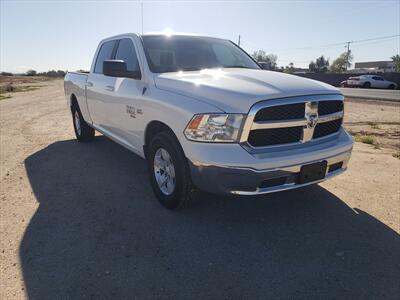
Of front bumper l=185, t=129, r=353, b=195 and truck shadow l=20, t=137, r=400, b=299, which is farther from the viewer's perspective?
front bumper l=185, t=129, r=353, b=195

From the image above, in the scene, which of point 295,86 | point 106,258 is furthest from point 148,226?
point 295,86

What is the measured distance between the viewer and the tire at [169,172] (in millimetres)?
3488

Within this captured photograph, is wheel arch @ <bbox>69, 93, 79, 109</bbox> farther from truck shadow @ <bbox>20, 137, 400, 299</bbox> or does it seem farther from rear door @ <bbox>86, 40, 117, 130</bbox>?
truck shadow @ <bbox>20, 137, 400, 299</bbox>

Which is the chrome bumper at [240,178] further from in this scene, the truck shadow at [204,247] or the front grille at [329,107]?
the front grille at [329,107]

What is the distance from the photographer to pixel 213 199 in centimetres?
425

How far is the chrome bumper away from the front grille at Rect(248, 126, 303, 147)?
0.26 m

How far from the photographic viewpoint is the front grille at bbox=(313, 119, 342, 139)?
143 inches

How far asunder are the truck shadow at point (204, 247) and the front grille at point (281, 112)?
1.11 meters

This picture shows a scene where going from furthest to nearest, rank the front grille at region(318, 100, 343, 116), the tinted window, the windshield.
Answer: the tinted window
the windshield
the front grille at region(318, 100, 343, 116)

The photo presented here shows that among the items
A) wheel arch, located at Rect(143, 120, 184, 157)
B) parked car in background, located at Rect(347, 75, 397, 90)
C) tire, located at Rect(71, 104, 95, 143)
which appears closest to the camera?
wheel arch, located at Rect(143, 120, 184, 157)

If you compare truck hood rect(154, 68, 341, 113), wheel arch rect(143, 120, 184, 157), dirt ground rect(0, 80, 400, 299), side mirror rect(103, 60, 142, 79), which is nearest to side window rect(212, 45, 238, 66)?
truck hood rect(154, 68, 341, 113)

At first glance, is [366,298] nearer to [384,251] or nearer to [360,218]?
[384,251]

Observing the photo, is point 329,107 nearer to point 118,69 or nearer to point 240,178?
point 240,178

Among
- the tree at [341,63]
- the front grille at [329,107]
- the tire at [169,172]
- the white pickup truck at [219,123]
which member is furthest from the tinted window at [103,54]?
the tree at [341,63]
